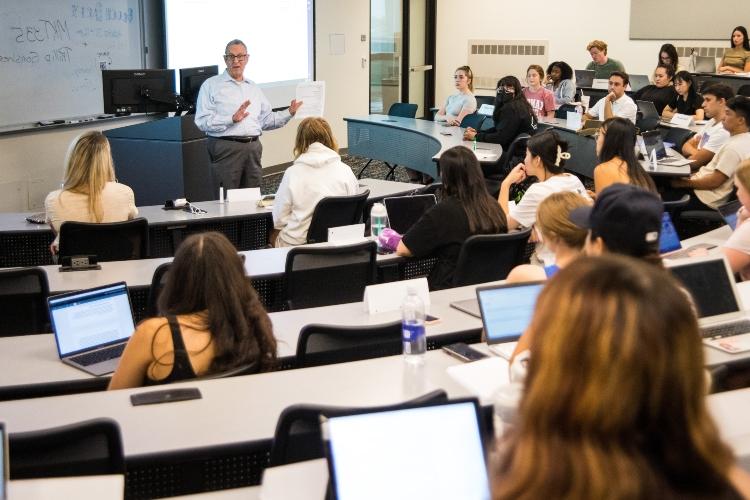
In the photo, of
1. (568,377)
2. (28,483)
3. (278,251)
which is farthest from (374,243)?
(568,377)

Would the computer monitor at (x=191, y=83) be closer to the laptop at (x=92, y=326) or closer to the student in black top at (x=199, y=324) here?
the laptop at (x=92, y=326)

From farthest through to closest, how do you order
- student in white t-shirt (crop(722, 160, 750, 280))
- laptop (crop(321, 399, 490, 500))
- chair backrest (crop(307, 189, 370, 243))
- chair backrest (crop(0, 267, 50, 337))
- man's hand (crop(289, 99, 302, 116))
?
man's hand (crop(289, 99, 302, 116))
chair backrest (crop(307, 189, 370, 243))
student in white t-shirt (crop(722, 160, 750, 280))
chair backrest (crop(0, 267, 50, 337))
laptop (crop(321, 399, 490, 500))

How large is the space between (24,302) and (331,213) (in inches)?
83.6

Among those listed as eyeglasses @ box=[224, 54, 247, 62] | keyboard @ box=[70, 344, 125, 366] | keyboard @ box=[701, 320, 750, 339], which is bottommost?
keyboard @ box=[70, 344, 125, 366]

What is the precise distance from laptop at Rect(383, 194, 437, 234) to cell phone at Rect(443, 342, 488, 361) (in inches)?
92.9

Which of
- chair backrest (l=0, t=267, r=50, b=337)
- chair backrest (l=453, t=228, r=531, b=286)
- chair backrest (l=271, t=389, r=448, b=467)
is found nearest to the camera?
chair backrest (l=271, t=389, r=448, b=467)

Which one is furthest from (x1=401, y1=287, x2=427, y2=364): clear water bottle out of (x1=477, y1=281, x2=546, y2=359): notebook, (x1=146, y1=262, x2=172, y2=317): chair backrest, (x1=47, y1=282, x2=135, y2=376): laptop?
(x1=146, y1=262, x2=172, y2=317): chair backrest

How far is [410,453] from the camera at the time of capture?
1.99 m

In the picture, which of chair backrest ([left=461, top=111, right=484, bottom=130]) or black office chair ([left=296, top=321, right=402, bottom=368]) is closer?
black office chair ([left=296, top=321, right=402, bottom=368])

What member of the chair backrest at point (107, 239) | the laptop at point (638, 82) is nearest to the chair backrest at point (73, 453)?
the chair backrest at point (107, 239)

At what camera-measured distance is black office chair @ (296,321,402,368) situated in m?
3.20

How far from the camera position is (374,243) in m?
4.57

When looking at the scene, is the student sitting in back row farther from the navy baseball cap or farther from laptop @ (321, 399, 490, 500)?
laptop @ (321, 399, 490, 500)

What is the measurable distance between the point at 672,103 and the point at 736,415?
8359mm
